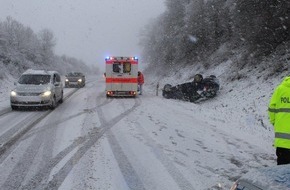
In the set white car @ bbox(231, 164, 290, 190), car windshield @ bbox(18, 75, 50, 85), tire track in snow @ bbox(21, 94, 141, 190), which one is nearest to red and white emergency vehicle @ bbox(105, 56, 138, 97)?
car windshield @ bbox(18, 75, 50, 85)

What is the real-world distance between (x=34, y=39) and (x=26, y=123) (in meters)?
88.7

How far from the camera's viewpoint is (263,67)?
22.0 metres

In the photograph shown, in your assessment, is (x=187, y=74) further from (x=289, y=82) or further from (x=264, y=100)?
(x=289, y=82)

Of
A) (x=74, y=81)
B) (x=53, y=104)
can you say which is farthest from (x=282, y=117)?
(x=74, y=81)

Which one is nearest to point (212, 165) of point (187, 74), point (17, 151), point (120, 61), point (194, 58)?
point (17, 151)

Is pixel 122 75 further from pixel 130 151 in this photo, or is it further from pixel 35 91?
pixel 130 151

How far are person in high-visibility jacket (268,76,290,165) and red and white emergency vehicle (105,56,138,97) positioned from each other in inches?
838

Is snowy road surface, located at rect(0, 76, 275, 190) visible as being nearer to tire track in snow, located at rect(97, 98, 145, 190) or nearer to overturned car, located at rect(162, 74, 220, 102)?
tire track in snow, located at rect(97, 98, 145, 190)

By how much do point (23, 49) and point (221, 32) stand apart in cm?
4232

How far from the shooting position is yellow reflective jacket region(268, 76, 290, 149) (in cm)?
495

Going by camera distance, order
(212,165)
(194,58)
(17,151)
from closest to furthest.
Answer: (212,165) → (17,151) → (194,58)

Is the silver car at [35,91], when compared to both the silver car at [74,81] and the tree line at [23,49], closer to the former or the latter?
the silver car at [74,81]

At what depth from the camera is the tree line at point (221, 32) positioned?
21641 mm

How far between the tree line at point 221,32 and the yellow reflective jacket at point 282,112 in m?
16.1
